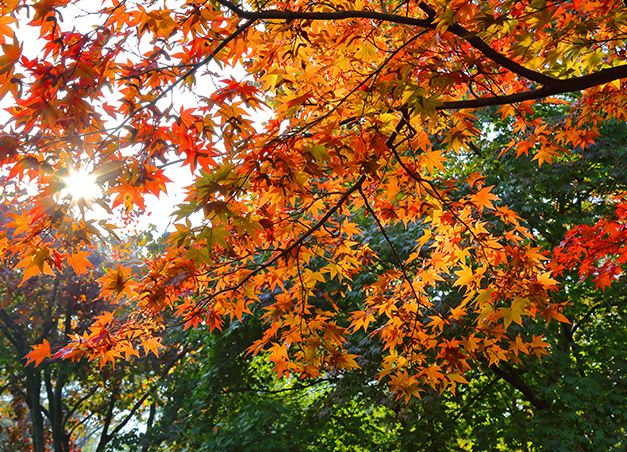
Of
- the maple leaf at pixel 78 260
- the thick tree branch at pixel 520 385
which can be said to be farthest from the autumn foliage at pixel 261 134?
the thick tree branch at pixel 520 385

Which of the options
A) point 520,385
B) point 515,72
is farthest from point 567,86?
point 520,385

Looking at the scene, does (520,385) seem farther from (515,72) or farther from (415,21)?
(415,21)

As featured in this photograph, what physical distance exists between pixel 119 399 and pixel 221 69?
13.5 metres

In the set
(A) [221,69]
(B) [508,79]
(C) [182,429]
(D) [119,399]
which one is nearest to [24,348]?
(D) [119,399]

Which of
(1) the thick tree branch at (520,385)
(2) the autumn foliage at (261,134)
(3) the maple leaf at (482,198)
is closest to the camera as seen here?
(2) the autumn foliage at (261,134)

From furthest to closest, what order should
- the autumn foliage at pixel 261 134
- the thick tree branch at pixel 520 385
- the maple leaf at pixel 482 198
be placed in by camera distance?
1. the thick tree branch at pixel 520 385
2. the maple leaf at pixel 482 198
3. the autumn foliage at pixel 261 134

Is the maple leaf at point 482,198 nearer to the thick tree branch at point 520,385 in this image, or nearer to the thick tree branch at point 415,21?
the thick tree branch at point 415,21

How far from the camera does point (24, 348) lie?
10.6 metres

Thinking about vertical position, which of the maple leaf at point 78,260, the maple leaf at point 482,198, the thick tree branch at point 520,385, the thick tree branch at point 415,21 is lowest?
the thick tree branch at point 520,385

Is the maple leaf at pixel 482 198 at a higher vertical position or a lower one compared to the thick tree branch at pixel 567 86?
lower

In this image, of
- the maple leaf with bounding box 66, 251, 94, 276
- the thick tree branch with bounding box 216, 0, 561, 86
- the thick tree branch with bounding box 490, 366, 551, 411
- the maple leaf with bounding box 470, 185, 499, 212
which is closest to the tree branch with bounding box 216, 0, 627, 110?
the thick tree branch with bounding box 216, 0, 561, 86

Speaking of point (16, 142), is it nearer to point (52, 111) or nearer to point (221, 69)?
point (52, 111)

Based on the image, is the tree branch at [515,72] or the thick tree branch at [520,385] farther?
the thick tree branch at [520,385]

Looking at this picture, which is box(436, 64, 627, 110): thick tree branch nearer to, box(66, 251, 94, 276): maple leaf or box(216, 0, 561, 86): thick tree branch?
box(216, 0, 561, 86): thick tree branch
